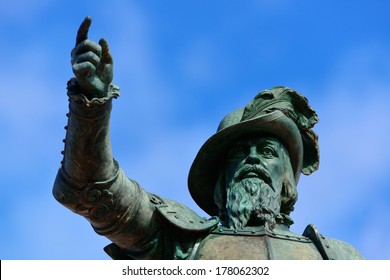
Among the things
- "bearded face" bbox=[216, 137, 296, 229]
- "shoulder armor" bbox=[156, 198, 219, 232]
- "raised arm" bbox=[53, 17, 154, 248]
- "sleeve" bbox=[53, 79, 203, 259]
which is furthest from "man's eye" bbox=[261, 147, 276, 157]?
"raised arm" bbox=[53, 17, 154, 248]

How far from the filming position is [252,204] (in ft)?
34.3

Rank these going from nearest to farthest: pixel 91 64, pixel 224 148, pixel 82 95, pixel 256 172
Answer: pixel 91 64 → pixel 82 95 → pixel 256 172 → pixel 224 148

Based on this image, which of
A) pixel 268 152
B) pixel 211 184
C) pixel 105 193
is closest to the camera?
pixel 105 193

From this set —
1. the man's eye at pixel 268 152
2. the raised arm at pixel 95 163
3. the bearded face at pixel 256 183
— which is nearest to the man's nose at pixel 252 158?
the bearded face at pixel 256 183

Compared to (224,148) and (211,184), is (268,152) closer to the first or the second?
(224,148)

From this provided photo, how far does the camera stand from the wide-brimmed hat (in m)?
11.0

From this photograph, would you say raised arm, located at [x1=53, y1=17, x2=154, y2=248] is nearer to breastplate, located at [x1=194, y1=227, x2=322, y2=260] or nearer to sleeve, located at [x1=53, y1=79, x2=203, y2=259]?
sleeve, located at [x1=53, y1=79, x2=203, y2=259]

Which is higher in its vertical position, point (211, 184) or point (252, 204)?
point (211, 184)

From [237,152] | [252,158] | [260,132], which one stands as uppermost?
[260,132]

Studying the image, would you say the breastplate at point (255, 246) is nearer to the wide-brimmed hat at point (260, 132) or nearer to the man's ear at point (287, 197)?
the man's ear at point (287, 197)

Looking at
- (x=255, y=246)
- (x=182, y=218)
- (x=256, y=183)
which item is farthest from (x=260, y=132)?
(x=255, y=246)

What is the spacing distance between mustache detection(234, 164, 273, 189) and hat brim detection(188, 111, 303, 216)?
409 millimetres

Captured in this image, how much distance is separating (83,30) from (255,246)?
7.48 feet

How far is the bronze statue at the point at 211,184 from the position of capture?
9516 millimetres
